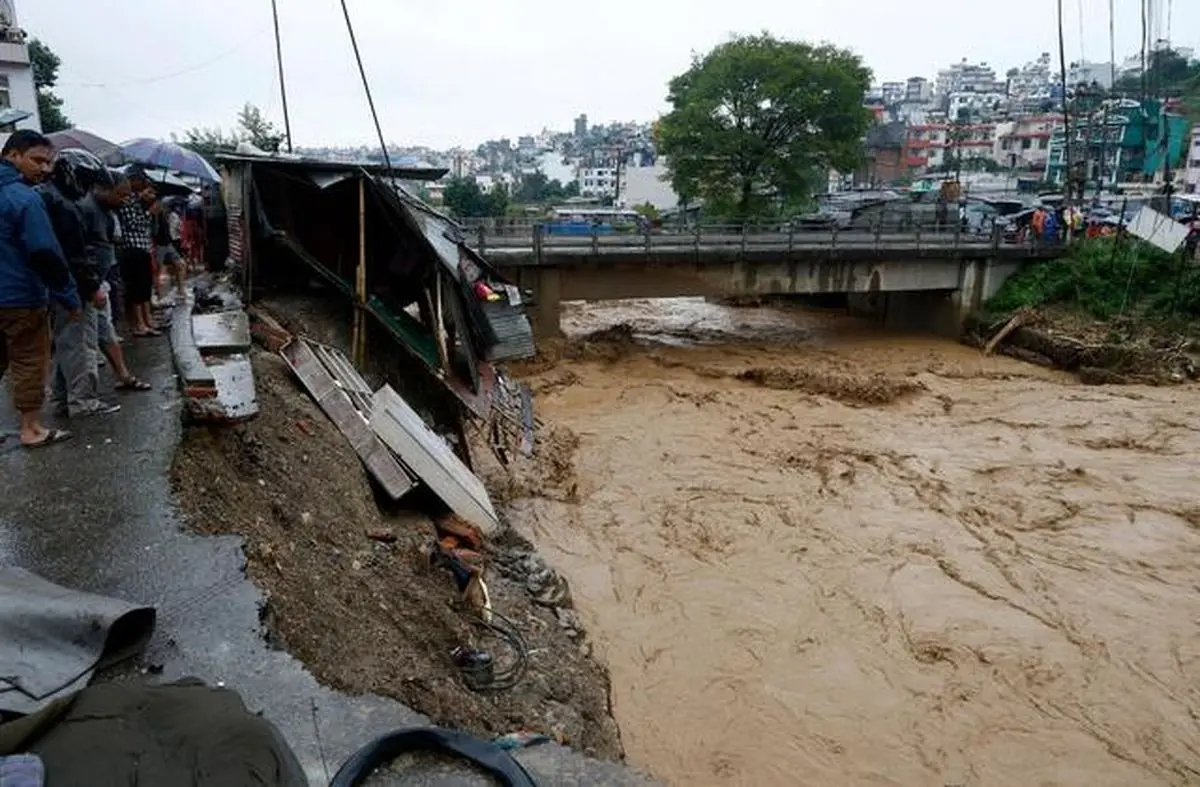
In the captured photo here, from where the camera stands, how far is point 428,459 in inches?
279

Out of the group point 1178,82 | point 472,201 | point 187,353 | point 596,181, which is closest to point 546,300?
point 187,353

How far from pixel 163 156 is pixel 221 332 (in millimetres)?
4788

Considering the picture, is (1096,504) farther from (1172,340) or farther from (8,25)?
(8,25)

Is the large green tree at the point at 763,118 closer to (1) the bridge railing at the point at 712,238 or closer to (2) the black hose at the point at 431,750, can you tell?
(1) the bridge railing at the point at 712,238

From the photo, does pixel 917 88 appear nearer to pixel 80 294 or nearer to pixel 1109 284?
pixel 1109 284

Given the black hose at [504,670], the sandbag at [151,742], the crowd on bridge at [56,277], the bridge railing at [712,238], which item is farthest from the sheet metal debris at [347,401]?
the bridge railing at [712,238]

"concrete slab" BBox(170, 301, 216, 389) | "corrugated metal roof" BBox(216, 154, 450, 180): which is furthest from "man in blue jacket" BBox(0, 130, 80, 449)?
"corrugated metal roof" BBox(216, 154, 450, 180)

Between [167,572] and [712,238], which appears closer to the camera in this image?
[167,572]

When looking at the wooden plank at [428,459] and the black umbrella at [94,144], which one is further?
the black umbrella at [94,144]

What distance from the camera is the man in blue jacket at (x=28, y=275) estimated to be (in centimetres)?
428

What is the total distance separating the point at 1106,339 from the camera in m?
18.1

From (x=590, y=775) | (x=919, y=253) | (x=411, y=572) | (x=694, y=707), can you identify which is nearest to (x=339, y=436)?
(x=411, y=572)

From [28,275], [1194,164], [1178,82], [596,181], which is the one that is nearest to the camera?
[28,275]

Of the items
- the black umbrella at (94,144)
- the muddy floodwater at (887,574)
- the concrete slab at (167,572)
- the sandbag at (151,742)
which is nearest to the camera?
the sandbag at (151,742)
